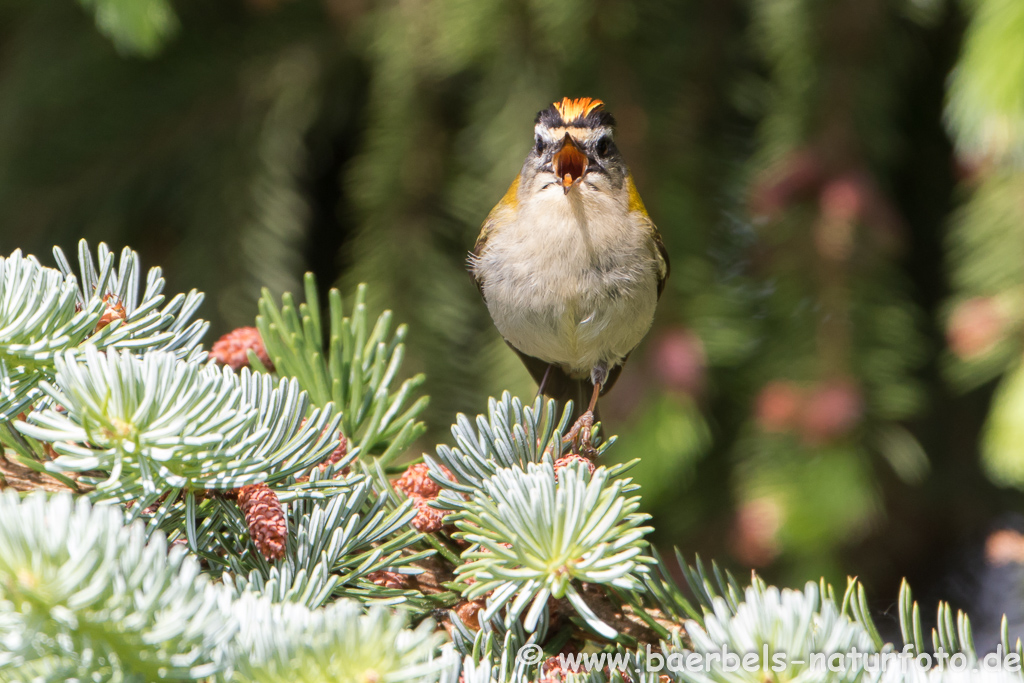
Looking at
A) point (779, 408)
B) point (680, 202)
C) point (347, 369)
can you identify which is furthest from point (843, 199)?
point (347, 369)

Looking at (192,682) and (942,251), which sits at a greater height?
(942,251)

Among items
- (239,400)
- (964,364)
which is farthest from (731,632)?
(964,364)

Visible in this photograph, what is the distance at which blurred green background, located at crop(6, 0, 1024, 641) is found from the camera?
191 cm

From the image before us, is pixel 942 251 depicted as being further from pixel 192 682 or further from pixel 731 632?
pixel 192 682

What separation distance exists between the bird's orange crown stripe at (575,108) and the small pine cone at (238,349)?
110cm

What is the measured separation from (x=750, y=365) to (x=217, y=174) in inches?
63.5

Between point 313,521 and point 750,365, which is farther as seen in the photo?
point 750,365

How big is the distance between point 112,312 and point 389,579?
47cm

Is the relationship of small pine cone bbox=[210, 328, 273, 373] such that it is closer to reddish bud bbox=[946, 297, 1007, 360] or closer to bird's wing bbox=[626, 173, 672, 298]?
bird's wing bbox=[626, 173, 672, 298]

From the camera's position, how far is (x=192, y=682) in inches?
23.6

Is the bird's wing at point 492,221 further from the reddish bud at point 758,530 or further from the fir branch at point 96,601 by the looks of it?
the fir branch at point 96,601

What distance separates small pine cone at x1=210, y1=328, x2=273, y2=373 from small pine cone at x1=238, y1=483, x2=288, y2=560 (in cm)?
41

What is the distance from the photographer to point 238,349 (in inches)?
48.6

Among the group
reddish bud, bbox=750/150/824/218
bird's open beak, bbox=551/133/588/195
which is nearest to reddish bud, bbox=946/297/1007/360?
reddish bud, bbox=750/150/824/218
